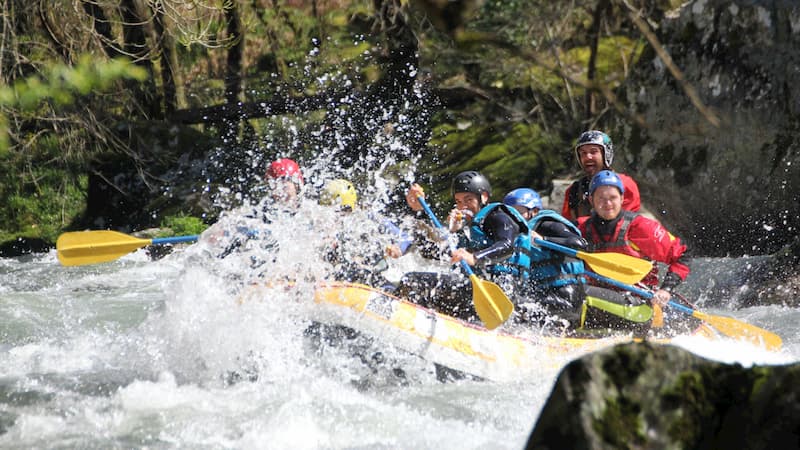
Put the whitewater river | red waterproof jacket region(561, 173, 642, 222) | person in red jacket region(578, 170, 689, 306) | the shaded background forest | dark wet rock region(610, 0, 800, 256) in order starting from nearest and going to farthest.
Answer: the whitewater river → person in red jacket region(578, 170, 689, 306) → red waterproof jacket region(561, 173, 642, 222) → dark wet rock region(610, 0, 800, 256) → the shaded background forest

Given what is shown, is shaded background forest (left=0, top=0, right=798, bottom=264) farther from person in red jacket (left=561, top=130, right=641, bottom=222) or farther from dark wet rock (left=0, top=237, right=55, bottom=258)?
person in red jacket (left=561, top=130, right=641, bottom=222)

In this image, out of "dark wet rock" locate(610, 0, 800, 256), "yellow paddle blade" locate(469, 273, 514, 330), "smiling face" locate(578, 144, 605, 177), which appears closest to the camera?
"yellow paddle blade" locate(469, 273, 514, 330)

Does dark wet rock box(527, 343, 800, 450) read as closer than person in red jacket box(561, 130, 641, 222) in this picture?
Yes

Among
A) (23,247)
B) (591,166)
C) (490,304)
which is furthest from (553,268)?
(23,247)

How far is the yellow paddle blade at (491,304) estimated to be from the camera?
4863 mm

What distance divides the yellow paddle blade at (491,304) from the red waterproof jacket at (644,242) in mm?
1383

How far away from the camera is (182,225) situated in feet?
36.0

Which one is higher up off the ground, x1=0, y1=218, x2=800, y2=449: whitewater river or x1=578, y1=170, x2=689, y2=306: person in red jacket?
x1=578, y1=170, x2=689, y2=306: person in red jacket

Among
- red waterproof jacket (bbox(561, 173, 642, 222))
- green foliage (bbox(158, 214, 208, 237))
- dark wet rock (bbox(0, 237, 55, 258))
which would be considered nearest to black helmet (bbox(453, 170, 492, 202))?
red waterproof jacket (bbox(561, 173, 642, 222))

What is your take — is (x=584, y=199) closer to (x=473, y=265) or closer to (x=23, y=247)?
(x=473, y=265)

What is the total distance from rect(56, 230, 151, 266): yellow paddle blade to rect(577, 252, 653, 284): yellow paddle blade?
114 inches

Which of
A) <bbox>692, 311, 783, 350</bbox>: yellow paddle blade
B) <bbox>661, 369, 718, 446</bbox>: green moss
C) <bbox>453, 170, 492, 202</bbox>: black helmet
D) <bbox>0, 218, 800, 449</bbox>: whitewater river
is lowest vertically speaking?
<bbox>692, 311, 783, 350</bbox>: yellow paddle blade

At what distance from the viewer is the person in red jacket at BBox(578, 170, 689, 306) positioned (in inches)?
231

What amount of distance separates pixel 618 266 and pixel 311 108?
8.08 m
